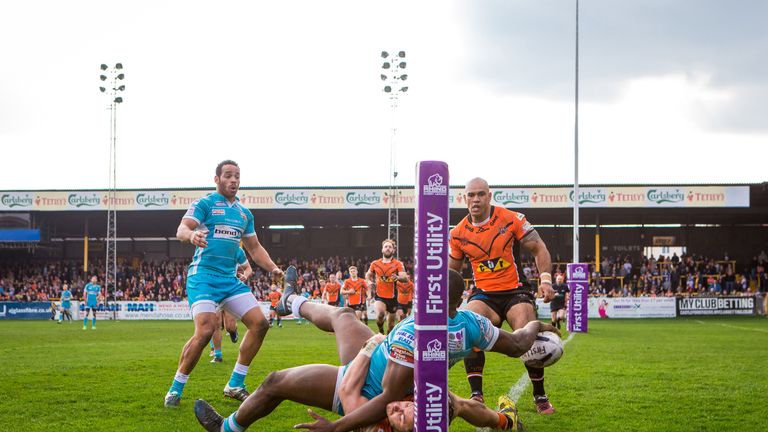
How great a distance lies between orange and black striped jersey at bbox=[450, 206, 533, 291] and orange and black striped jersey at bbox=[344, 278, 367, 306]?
45.6 feet

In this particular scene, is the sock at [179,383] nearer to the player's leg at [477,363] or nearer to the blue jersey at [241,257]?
the blue jersey at [241,257]

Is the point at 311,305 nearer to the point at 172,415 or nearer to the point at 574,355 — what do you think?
the point at 172,415

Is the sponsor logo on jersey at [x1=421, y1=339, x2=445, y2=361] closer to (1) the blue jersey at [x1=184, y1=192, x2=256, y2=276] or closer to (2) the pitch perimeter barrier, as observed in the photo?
(1) the blue jersey at [x1=184, y1=192, x2=256, y2=276]

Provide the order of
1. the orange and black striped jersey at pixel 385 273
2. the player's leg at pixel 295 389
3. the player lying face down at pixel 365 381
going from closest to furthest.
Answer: the player lying face down at pixel 365 381 < the player's leg at pixel 295 389 < the orange and black striped jersey at pixel 385 273

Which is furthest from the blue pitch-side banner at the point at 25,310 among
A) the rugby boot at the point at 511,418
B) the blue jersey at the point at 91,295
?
the rugby boot at the point at 511,418

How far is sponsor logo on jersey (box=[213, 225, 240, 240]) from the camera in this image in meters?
8.09

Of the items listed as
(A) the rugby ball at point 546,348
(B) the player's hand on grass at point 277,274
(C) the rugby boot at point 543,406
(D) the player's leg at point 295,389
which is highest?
(B) the player's hand on grass at point 277,274

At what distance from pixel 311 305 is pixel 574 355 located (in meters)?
8.67

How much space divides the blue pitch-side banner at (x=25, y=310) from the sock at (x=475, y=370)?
34943 millimetres

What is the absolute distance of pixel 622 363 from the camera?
12.2 m

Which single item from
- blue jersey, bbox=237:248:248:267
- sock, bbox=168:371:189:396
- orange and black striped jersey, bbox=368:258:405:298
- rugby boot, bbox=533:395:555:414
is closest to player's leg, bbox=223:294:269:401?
sock, bbox=168:371:189:396

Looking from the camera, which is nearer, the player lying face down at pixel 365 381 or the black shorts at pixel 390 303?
the player lying face down at pixel 365 381

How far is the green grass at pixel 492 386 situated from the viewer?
22.3 ft

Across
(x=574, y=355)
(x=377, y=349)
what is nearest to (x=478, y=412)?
(x=377, y=349)
